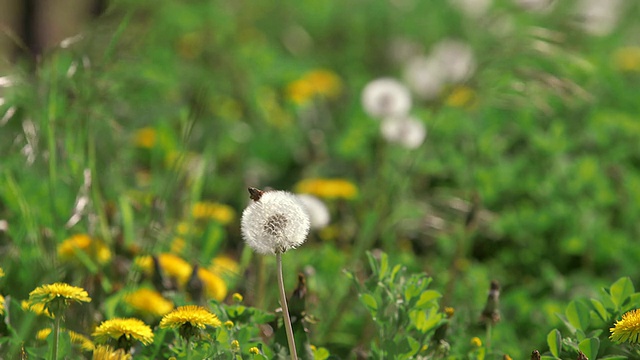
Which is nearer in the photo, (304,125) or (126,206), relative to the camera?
(126,206)

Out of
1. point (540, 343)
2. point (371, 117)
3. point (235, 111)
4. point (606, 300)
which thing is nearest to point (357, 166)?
point (371, 117)

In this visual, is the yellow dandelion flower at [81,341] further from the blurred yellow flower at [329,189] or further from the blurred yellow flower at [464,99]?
the blurred yellow flower at [464,99]

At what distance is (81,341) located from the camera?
2049 millimetres

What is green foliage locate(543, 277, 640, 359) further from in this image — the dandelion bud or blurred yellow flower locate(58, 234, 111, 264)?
blurred yellow flower locate(58, 234, 111, 264)

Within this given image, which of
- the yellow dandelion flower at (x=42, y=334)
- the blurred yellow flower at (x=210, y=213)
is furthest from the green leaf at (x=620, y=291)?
the blurred yellow flower at (x=210, y=213)

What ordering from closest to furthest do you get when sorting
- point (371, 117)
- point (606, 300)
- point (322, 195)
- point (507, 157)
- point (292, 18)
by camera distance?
1. point (606, 300)
2. point (322, 195)
3. point (507, 157)
4. point (371, 117)
5. point (292, 18)

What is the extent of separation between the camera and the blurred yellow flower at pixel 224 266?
8.70 feet

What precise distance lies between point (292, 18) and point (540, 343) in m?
3.77

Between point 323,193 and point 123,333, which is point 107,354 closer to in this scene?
point 123,333

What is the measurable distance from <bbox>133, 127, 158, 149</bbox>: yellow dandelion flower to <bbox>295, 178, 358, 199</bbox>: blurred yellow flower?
0.67m

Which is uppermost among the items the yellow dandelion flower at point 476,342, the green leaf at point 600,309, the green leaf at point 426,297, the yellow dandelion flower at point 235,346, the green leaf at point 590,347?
the green leaf at point 590,347

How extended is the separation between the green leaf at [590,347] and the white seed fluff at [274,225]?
1.91 feet

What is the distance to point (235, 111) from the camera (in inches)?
184

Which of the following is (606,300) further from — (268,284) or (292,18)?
(292,18)
